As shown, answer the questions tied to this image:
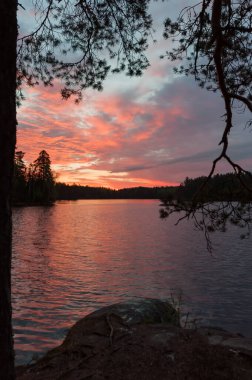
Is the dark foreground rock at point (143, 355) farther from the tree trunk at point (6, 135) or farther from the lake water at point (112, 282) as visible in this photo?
the lake water at point (112, 282)

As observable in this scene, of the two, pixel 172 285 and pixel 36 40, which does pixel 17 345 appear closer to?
pixel 36 40

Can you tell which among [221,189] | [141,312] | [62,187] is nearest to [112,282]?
[141,312]

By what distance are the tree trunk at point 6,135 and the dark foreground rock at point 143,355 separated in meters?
2.37

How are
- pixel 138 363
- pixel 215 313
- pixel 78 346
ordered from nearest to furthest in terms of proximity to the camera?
pixel 138 363, pixel 78 346, pixel 215 313

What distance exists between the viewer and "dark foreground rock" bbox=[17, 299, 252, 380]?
473 cm

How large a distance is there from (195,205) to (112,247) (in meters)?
23.1

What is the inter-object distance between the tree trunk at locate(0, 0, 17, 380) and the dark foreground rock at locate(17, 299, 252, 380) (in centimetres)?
237

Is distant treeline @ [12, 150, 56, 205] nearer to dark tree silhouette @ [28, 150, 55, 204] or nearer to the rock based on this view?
dark tree silhouette @ [28, 150, 55, 204]

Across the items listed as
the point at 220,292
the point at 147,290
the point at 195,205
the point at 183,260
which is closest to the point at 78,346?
the point at 195,205

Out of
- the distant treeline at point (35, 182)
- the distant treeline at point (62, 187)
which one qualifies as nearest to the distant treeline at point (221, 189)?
the distant treeline at point (62, 187)

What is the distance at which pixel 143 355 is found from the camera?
5188mm

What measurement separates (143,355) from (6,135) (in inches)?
151

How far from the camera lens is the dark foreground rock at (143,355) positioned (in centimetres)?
473

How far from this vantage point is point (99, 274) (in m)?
18.1
